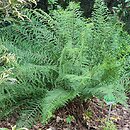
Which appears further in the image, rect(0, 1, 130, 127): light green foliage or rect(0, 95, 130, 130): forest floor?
rect(0, 95, 130, 130): forest floor

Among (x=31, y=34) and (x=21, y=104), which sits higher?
(x=31, y=34)

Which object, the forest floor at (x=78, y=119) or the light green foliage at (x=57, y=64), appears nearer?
the light green foliage at (x=57, y=64)

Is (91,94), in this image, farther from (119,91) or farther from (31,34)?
(31,34)

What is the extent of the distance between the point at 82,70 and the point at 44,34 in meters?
0.74

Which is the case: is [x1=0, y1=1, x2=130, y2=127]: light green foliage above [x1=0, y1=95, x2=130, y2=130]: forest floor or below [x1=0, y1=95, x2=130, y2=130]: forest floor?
above

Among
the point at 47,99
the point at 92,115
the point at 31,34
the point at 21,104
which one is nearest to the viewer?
the point at 47,99

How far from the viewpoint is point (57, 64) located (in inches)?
177

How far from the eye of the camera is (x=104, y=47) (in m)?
4.63

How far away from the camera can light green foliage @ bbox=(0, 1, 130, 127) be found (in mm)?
3986

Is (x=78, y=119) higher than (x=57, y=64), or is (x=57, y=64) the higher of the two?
(x=57, y=64)

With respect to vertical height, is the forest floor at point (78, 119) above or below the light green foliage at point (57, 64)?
below

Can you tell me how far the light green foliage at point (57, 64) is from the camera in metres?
3.99

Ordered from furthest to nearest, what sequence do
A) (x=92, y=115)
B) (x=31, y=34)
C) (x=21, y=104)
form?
(x=31, y=34), (x=92, y=115), (x=21, y=104)

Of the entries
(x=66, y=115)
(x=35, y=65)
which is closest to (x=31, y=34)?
(x=35, y=65)
